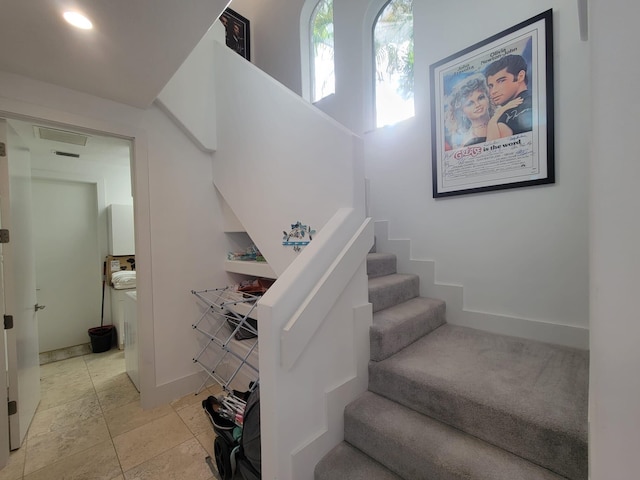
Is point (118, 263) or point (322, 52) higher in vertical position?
point (322, 52)

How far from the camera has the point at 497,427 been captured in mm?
1202

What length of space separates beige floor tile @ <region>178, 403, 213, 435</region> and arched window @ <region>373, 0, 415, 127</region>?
10.7 feet

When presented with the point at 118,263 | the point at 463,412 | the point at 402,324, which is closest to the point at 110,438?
the point at 402,324

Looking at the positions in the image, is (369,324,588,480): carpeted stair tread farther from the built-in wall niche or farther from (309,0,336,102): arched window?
(309,0,336,102): arched window

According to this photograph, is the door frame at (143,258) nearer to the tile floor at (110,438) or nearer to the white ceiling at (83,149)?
the tile floor at (110,438)

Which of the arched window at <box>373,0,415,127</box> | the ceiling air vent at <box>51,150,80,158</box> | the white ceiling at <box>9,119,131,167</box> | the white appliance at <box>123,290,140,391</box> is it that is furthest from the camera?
the ceiling air vent at <box>51,150,80,158</box>

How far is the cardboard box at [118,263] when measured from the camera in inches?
152

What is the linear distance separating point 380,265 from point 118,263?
3.85 metres

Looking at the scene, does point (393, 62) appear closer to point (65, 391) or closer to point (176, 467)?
point (176, 467)

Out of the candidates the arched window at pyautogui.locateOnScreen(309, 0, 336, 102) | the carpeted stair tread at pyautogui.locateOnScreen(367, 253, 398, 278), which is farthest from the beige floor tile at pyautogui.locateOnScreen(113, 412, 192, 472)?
the arched window at pyautogui.locateOnScreen(309, 0, 336, 102)

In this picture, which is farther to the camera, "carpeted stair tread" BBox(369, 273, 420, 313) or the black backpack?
"carpeted stair tread" BBox(369, 273, 420, 313)

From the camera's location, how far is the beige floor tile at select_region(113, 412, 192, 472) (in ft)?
5.85

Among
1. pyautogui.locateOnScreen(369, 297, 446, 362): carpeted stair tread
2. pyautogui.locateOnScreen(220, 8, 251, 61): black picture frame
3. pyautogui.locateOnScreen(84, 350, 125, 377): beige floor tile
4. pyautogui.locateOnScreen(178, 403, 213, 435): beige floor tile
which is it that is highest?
pyautogui.locateOnScreen(220, 8, 251, 61): black picture frame

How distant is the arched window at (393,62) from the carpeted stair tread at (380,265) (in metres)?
1.45
